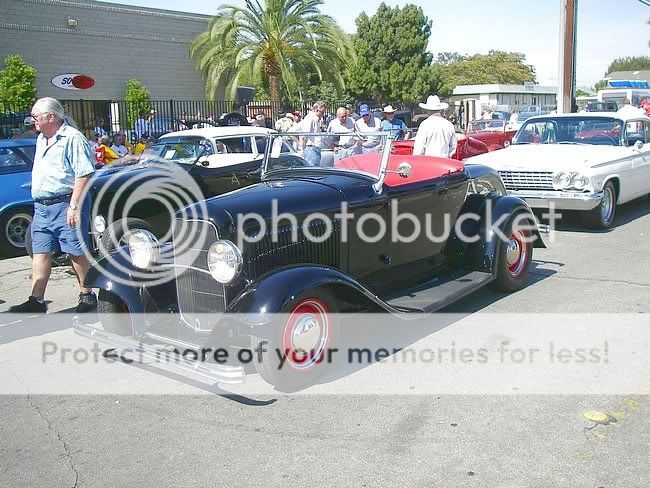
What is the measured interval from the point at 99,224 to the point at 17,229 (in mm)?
2064

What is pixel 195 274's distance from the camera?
4.57m

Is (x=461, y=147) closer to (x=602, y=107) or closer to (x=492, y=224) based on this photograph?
(x=492, y=224)

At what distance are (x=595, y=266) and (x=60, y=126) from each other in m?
5.67

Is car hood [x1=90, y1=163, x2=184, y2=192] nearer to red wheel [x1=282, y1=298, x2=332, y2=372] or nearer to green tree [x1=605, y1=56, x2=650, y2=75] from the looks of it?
red wheel [x1=282, y1=298, x2=332, y2=372]

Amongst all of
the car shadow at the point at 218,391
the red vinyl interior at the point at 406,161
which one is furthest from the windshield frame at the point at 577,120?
the car shadow at the point at 218,391

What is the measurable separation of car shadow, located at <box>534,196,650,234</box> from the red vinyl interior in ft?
13.6

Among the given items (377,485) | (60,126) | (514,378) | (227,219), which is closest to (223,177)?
(60,126)

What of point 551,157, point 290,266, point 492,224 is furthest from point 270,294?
point 551,157

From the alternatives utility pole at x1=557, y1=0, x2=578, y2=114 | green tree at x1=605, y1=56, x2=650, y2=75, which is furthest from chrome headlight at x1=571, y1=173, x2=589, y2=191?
green tree at x1=605, y1=56, x2=650, y2=75

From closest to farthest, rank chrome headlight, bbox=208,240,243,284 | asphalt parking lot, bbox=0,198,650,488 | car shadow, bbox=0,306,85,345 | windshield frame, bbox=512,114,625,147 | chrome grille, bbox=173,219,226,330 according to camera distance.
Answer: asphalt parking lot, bbox=0,198,650,488
chrome headlight, bbox=208,240,243,284
chrome grille, bbox=173,219,226,330
car shadow, bbox=0,306,85,345
windshield frame, bbox=512,114,625,147

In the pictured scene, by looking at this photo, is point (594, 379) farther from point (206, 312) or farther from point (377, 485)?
point (206, 312)

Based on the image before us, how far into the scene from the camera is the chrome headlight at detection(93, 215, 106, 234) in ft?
25.1

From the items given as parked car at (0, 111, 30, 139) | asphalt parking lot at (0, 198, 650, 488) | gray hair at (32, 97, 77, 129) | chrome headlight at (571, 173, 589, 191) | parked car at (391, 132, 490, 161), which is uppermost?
parked car at (0, 111, 30, 139)

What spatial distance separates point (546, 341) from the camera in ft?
17.1
